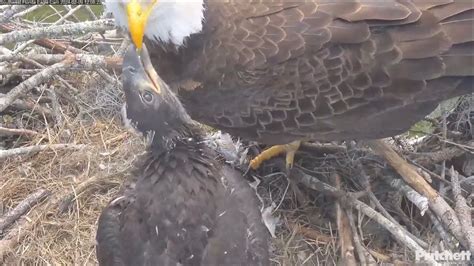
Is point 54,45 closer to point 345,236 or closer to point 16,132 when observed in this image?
point 16,132

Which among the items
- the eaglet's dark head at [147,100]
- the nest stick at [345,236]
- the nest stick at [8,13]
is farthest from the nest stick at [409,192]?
the nest stick at [8,13]

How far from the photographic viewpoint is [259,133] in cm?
343

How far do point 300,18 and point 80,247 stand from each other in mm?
1461

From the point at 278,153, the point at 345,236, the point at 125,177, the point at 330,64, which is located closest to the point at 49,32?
the point at 125,177

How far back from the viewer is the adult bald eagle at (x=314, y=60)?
126 inches

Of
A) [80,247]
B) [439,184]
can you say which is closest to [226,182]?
[80,247]

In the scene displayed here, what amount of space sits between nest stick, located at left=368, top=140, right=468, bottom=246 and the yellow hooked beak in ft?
4.09

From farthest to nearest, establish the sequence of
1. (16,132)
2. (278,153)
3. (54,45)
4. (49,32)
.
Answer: (54,45) < (16,132) < (278,153) < (49,32)

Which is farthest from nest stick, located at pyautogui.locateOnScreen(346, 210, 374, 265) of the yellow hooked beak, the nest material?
the yellow hooked beak

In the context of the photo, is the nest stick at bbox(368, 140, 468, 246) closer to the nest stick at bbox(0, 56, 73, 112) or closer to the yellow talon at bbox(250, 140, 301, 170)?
the yellow talon at bbox(250, 140, 301, 170)

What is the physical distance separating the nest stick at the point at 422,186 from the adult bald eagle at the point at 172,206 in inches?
32.3

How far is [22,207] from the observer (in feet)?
12.2

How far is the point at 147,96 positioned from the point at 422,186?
136cm

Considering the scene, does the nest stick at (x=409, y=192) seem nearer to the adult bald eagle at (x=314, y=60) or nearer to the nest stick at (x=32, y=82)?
the adult bald eagle at (x=314, y=60)
